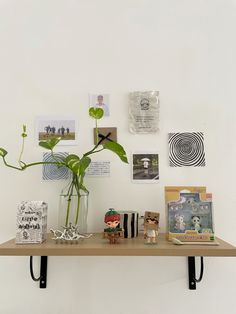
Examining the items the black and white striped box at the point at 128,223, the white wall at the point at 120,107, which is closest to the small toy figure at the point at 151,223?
the black and white striped box at the point at 128,223

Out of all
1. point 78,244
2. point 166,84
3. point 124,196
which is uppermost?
point 166,84

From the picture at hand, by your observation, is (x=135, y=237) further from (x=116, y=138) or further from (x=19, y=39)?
(x=19, y=39)

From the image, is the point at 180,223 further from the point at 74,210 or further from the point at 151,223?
the point at 74,210

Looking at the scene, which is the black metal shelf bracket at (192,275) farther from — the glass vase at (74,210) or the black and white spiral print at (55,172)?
the black and white spiral print at (55,172)

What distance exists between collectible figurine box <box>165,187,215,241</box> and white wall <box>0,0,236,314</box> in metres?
0.17

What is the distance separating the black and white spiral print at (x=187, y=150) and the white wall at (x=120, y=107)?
3 centimetres

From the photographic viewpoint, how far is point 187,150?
3.68 feet

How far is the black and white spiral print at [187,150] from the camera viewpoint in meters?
1.12

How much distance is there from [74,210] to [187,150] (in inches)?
19.9

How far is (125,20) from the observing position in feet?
3.98

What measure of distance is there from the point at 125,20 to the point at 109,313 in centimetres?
120

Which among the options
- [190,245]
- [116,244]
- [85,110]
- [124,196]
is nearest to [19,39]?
[85,110]

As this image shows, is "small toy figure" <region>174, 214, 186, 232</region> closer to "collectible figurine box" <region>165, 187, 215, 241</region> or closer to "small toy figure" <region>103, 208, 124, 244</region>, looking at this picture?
"collectible figurine box" <region>165, 187, 215, 241</region>

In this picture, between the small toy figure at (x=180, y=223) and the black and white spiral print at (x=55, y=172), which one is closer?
the small toy figure at (x=180, y=223)
